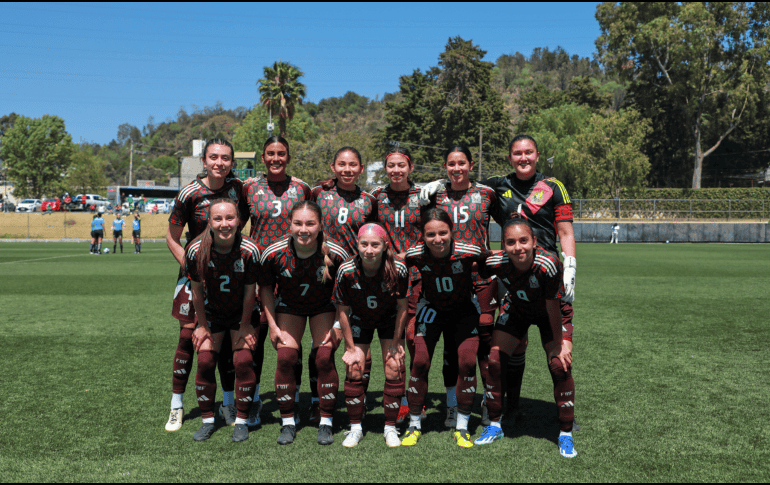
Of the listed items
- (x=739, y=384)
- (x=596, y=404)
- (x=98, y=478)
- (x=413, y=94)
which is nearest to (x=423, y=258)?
(x=596, y=404)

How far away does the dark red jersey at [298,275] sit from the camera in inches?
171

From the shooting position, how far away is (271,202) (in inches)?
188

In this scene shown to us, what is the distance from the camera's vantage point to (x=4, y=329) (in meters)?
8.74

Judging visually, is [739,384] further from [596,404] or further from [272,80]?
[272,80]

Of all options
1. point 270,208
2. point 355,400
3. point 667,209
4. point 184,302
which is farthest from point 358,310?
point 667,209

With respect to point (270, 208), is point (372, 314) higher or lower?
lower

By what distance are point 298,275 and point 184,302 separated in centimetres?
107

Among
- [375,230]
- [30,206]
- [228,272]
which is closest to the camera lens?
[375,230]

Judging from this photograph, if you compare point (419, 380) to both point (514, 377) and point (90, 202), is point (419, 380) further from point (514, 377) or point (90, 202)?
point (90, 202)

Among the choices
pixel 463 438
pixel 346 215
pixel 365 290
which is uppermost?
pixel 346 215

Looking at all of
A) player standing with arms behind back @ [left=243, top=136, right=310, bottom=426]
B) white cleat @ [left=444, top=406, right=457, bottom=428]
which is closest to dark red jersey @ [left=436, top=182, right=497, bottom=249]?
player standing with arms behind back @ [left=243, top=136, right=310, bottom=426]

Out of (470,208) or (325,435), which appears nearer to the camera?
(325,435)

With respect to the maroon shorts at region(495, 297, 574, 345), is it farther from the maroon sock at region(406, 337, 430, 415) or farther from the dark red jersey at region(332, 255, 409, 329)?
the dark red jersey at region(332, 255, 409, 329)

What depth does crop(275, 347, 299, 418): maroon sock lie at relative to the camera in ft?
14.3
